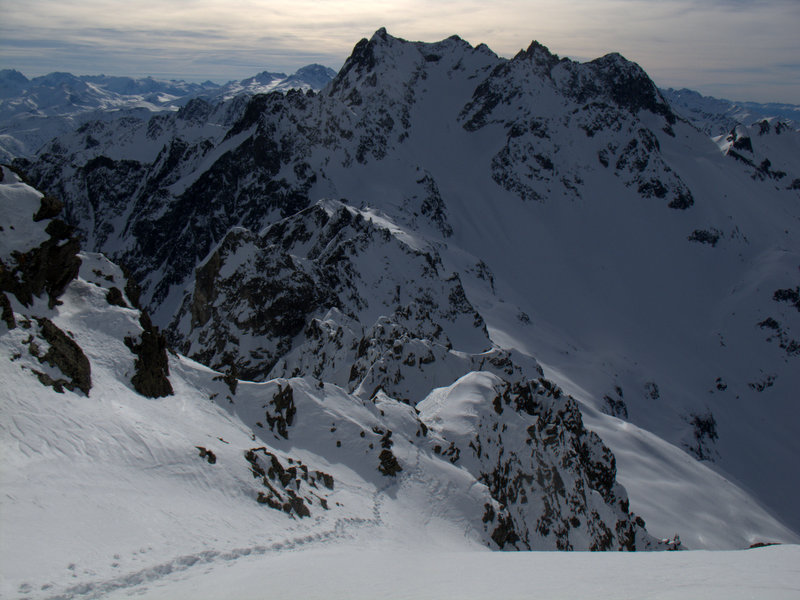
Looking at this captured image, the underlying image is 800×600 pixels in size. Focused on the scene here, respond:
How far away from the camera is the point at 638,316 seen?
130 metres

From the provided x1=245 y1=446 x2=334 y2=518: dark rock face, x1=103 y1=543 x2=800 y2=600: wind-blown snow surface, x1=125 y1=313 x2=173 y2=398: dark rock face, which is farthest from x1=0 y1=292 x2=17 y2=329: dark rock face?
x1=103 y1=543 x2=800 y2=600: wind-blown snow surface

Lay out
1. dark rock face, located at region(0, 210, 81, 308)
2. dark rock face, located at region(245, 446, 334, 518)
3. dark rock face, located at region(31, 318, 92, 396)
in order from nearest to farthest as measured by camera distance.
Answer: dark rock face, located at region(31, 318, 92, 396) < dark rock face, located at region(245, 446, 334, 518) < dark rock face, located at region(0, 210, 81, 308)

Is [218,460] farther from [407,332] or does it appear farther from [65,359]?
[407,332]

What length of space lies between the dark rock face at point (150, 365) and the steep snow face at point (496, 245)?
4.67 m

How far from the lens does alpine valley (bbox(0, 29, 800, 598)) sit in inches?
758

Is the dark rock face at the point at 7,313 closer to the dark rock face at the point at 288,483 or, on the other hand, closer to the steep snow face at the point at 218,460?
the steep snow face at the point at 218,460

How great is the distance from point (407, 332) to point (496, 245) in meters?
96.1

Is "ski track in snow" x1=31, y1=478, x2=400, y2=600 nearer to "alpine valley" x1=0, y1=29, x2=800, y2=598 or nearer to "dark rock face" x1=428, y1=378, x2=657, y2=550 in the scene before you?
"alpine valley" x1=0, y1=29, x2=800, y2=598

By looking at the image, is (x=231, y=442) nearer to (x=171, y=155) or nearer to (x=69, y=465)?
(x=69, y=465)

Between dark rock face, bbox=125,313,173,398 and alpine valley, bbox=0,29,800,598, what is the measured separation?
13 centimetres

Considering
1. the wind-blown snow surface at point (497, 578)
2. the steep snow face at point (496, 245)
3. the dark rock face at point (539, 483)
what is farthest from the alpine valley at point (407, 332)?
the wind-blown snow surface at point (497, 578)

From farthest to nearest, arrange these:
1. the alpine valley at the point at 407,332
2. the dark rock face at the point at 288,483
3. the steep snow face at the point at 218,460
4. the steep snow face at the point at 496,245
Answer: the steep snow face at the point at 496,245 < the dark rock face at the point at 288,483 < the alpine valley at the point at 407,332 < the steep snow face at the point at 218,460

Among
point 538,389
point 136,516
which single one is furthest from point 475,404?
point 136,516

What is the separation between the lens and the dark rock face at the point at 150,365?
24.8 m
